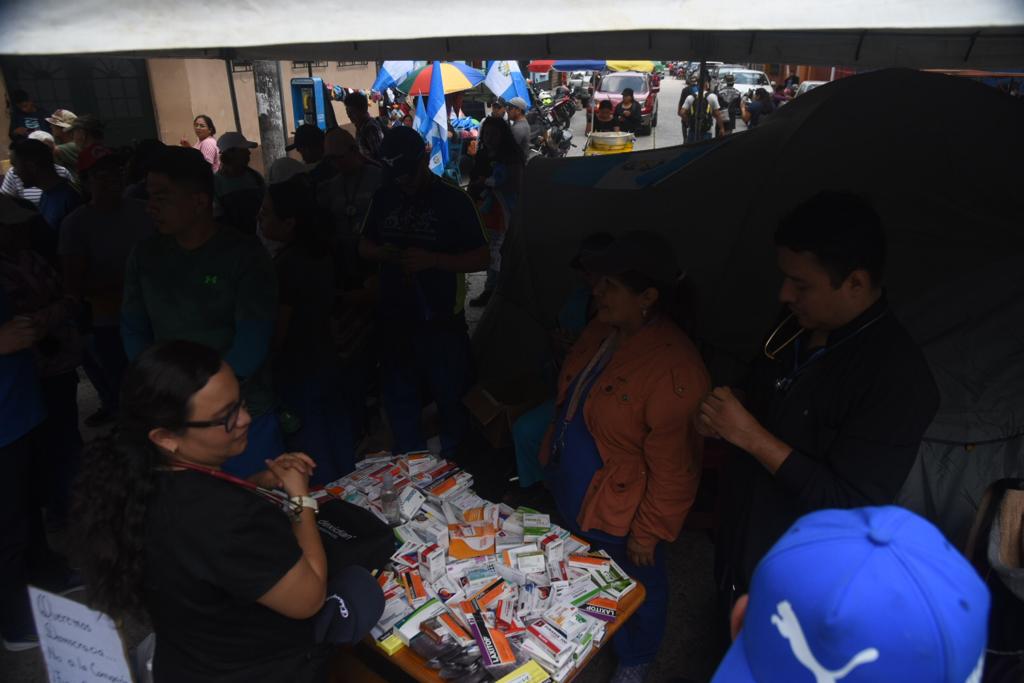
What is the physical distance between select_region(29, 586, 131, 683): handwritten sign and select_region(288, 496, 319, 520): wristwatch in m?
0.60

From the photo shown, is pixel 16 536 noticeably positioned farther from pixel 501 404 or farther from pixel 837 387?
pixel 837 387

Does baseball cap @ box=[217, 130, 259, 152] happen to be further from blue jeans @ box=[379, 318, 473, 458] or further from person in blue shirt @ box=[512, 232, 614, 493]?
person in blue shirt @ box=[512, 232, 614, 493]

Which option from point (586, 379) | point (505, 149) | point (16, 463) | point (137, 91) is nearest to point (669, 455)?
point (586, 379)

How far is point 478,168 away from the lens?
837 cm

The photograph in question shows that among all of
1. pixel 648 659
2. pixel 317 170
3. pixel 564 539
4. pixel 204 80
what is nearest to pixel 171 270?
pixel 564 539

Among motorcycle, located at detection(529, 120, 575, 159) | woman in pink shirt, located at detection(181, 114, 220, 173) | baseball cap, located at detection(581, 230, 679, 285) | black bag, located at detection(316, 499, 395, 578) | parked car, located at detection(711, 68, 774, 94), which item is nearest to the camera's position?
black bag, located at detection(316, 499, 395, 578)

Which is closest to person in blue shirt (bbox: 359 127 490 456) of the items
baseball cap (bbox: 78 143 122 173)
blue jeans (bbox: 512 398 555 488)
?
blue jeans (bbox: 512 398 555 488)

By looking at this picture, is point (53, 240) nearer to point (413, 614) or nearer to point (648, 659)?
point (413, 614)

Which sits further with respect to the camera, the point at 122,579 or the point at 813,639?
the point at 122,579

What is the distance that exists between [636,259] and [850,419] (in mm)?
899

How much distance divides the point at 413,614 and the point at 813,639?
4.12ft

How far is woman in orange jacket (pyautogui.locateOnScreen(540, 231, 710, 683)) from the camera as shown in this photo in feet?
7.49

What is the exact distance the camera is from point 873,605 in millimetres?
1011

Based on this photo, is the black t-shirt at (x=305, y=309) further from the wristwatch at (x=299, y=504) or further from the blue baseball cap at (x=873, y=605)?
the blue baseball cap at (x=873, y=605)
